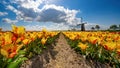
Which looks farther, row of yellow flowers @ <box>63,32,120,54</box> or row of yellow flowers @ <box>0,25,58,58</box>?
row of yellow flowers @ <box>63,32,120,54</box>

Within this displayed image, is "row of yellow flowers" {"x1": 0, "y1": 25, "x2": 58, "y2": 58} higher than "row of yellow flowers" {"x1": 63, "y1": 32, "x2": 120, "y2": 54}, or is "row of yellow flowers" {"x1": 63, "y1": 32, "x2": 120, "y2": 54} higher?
"row of yellow flowers" {"x1": 0, "y1": 25, "x2": 58, "y2": 58}

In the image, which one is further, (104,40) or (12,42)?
(104,40)

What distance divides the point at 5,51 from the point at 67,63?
730 cm

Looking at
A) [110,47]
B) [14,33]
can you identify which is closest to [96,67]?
[110,47]

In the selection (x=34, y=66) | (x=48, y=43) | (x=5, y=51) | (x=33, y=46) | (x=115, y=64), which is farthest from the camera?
(x=48, y=43)

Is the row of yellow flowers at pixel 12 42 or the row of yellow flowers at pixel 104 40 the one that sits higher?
the row of yellow flowers at pixel 12 42

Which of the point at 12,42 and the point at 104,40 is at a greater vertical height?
the point at 12,42

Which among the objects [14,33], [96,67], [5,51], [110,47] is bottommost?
[96,67]

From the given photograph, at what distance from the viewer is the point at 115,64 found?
7.55m

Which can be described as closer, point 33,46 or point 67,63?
point 67,63

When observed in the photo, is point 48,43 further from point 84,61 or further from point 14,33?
point 14,33

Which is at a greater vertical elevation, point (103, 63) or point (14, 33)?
point (14, 33)

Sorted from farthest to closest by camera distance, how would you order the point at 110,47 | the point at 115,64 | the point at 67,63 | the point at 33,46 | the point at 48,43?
the point at 48,43, the point at 33,46, the point at 67,63, the point at 115,64, the point at 110,47

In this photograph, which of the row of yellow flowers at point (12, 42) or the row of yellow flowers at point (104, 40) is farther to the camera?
the row of yellow flowers at point (104, 40)
